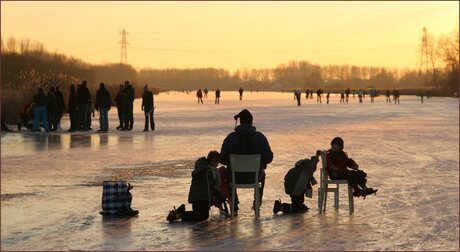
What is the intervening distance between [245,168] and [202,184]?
63 cm

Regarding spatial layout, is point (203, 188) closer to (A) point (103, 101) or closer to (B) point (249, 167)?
(B) point (249, 167)

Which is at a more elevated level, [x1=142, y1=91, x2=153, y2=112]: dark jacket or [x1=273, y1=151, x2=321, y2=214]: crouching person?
[x1=142, y1=91, x2=153, y2=112]: dark jacket

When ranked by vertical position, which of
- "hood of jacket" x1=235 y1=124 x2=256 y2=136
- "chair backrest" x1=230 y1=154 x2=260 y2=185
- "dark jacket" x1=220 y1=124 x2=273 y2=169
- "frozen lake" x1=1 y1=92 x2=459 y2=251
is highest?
"hood of jacket" x1=235 y1=124 x2=256 y2=136

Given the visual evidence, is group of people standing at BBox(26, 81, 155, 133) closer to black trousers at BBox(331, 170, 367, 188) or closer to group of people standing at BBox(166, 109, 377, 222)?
group of people standing at BBox(166, 109, 377, 222)

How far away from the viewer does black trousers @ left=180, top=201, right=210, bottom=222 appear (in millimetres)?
9133

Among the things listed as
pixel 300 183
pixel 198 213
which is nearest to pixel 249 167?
pixel 198 213

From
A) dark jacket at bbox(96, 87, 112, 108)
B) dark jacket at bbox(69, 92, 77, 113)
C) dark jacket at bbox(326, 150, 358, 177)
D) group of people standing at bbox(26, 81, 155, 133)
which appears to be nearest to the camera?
Answer: dark jacket at bbox(326, 150, 358, 177)

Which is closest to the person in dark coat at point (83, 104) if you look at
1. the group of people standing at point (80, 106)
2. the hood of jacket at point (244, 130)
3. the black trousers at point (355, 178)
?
the group of people standing at point (80, 106)

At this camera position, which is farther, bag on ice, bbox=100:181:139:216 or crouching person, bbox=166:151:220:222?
bag on ice, bbox=100:181:139:216

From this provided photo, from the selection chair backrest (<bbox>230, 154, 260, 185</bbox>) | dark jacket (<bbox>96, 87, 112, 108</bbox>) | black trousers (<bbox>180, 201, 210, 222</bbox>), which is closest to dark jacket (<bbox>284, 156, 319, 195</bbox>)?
chair backrest (<bbox>230, 154, 260, 185</bbox>)

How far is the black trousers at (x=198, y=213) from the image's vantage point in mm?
9133

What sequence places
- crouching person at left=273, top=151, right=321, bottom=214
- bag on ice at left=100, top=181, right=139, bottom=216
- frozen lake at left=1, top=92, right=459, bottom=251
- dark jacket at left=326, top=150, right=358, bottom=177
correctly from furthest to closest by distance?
1. crouching person at left=273, top=151, right=321, bottom=214
2. dark jacket at left=326, top=150, right=358, bottom=177
3. bag on ice at left=100, top=181, right=139, bottom=216
4. frozen lake at left=1, top=92, right=459, bottom=251

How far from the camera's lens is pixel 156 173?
14.0m

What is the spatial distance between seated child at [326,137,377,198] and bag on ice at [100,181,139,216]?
2.79 m
